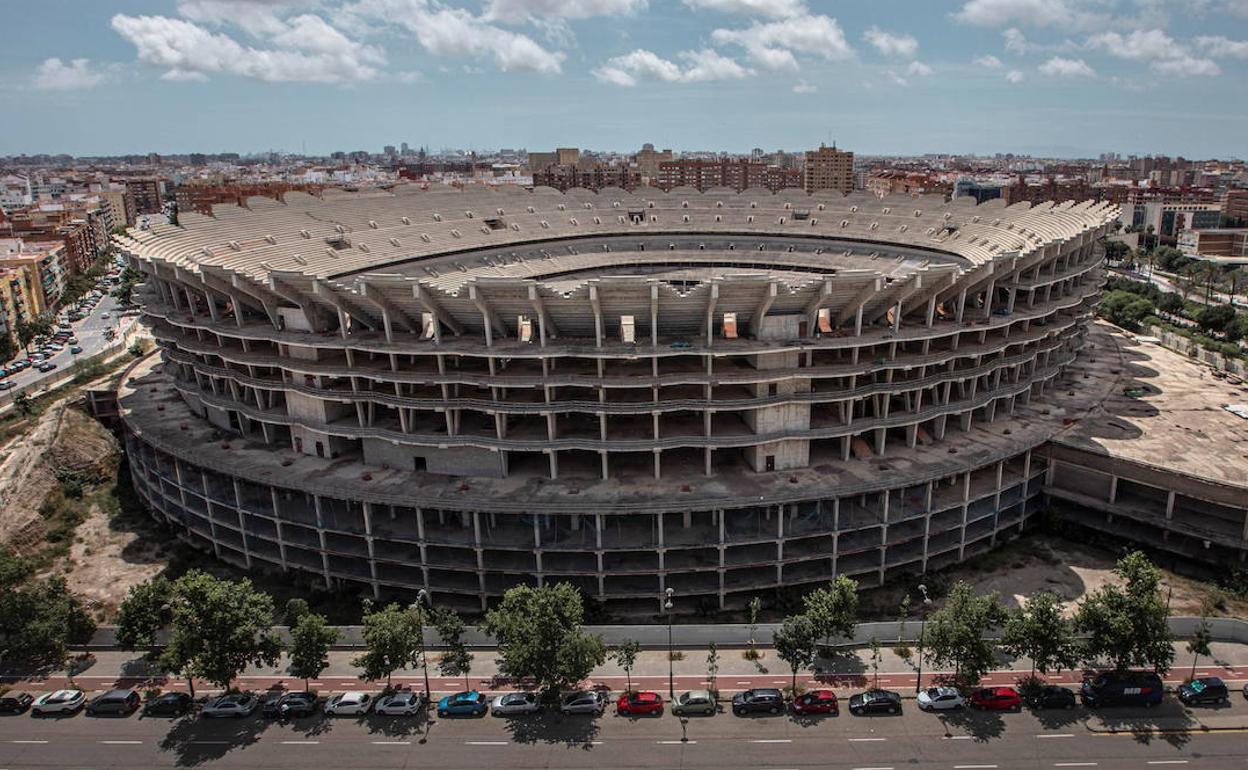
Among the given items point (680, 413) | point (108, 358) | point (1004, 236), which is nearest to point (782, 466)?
point (680, 413)

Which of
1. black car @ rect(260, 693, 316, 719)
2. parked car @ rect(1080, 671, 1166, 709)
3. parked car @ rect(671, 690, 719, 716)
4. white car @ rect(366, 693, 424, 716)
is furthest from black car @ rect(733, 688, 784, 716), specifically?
black car @ rect(260, 693, 316, 719)

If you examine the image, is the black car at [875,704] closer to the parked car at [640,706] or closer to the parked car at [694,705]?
the parked car at [694,705]

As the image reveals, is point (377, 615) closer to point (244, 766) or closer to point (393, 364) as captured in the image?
point (244, 766)

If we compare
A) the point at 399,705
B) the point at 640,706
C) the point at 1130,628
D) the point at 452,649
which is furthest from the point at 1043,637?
the point at 399,705

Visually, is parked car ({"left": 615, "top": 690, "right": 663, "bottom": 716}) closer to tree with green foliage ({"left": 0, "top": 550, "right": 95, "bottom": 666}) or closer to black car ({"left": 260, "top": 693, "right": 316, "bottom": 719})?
black car ({"left": 260, "top": 693, "right": 316, "bottom": 719})

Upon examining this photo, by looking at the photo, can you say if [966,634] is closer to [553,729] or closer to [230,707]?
[553,729]

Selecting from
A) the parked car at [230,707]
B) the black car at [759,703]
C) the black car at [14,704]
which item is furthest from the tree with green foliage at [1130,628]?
the black car at [14,704]

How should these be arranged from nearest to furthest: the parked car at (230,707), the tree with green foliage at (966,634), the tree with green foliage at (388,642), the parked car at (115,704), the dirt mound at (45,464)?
the tree with green foliage at (966,634) → the tree with green foliage at (388,642) → the parked car at (230,707) → the parked car at (115,704) → the dirt mound at (45,464)
